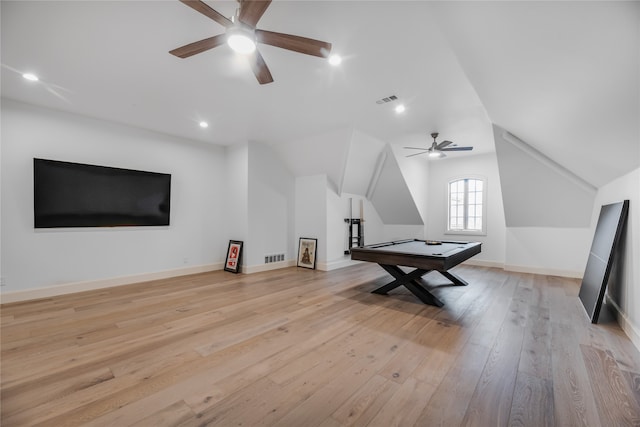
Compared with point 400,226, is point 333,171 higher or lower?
higher

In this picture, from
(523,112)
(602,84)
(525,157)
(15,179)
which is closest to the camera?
(602,84)

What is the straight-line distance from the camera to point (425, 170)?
7.36 meters

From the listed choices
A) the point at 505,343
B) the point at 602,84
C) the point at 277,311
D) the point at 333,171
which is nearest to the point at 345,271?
the point at 333,171

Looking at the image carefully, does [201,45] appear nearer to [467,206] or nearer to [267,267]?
[267,267]

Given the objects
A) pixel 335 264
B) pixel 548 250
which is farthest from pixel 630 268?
pixel 335 264

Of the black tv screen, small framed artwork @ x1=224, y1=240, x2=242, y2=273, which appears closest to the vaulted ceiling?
the black tv screen

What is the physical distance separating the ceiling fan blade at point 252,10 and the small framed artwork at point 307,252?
15.5ft

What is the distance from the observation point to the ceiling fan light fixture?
193 centimetres

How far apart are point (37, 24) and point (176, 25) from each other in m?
1.22

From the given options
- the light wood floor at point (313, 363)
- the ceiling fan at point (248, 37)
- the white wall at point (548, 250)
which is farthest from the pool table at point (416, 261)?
the ceiling fan at point (248, 37)

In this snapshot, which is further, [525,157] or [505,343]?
[525,157]

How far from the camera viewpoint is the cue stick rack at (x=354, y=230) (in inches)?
260

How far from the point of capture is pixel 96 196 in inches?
173

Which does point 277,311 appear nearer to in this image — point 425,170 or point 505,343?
point 505,343
